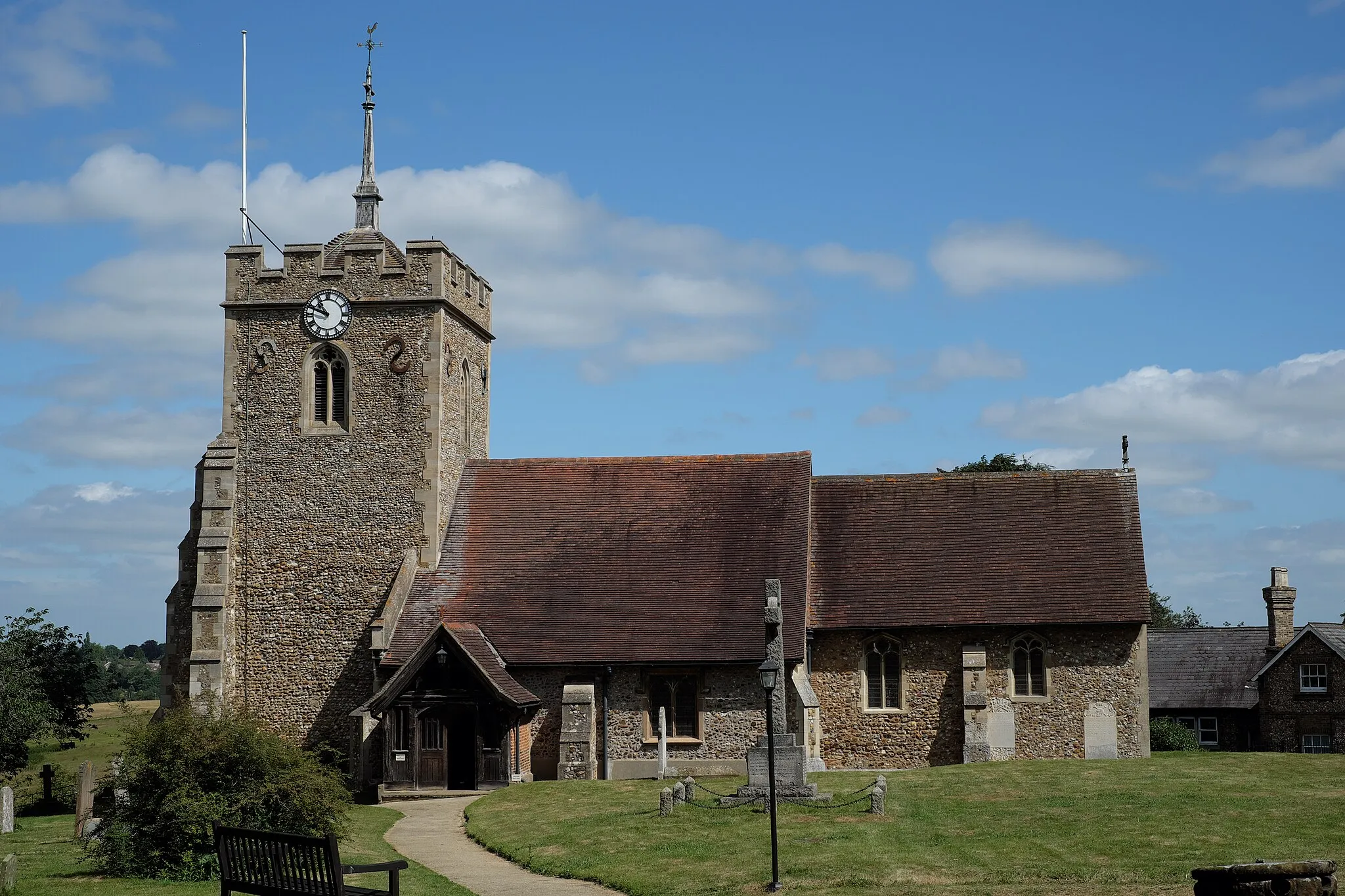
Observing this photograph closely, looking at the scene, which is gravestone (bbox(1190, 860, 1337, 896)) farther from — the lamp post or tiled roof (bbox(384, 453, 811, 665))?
tiled roof (bbox(384, 453, 811, 665))

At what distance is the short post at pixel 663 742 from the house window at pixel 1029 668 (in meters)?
8.38

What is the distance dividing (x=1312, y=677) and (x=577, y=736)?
30246 millimetres

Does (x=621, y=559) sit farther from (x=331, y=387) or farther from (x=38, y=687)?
(x=38, y=687)

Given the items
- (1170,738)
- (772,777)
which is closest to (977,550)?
(1170,738)

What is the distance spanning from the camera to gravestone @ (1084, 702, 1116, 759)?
1346 inches

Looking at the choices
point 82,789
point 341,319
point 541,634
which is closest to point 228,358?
point 341,319

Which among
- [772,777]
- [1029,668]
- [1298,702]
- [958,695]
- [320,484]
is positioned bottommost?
[1298,702]

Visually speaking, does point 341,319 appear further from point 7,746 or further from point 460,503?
point 7,746

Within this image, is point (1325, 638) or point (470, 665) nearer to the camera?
point (470, 665)

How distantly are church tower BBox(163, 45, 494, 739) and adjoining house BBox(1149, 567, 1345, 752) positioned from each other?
93.3ft

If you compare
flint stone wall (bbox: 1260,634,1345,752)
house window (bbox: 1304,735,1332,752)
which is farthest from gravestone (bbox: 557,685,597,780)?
house window (bbox: 1304,735,1332,752)

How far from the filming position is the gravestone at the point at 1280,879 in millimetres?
13047

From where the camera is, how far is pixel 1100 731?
34281 millimetres

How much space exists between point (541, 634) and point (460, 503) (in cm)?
498
